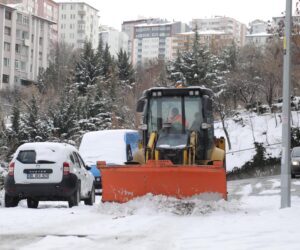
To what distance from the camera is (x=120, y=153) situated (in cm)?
2266

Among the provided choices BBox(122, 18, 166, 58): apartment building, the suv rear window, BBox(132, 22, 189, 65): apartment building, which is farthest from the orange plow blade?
BBox(122, 18, 166, 58): apartment building

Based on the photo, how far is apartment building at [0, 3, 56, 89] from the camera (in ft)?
308

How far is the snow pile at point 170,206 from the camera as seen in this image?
11.4 m

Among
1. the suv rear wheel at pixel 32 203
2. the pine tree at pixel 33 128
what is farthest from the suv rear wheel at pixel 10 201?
the pine tree at pixel 33 128

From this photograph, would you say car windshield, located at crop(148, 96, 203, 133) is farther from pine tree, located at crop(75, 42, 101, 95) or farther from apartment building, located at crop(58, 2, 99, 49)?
apartment building, located at crop(58, 2, 99, 49)

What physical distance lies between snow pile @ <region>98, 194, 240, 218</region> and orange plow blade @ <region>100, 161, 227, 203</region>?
178 mm

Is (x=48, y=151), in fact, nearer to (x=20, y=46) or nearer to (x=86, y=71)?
(x=86, y=71)

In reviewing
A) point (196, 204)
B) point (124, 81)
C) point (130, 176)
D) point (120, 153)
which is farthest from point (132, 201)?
point (124, 81)

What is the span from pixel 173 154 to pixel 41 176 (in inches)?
126

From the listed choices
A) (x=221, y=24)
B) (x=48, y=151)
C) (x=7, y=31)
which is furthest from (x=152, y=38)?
(x=48, y=151)

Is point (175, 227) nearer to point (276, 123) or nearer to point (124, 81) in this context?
point (276, 123)

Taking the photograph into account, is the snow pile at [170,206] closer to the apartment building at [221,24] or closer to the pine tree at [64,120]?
the pine tree at [64,120]

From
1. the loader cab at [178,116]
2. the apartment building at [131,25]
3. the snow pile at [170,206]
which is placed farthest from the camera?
the apartment building at [131,25]

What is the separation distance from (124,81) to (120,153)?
43.4m
